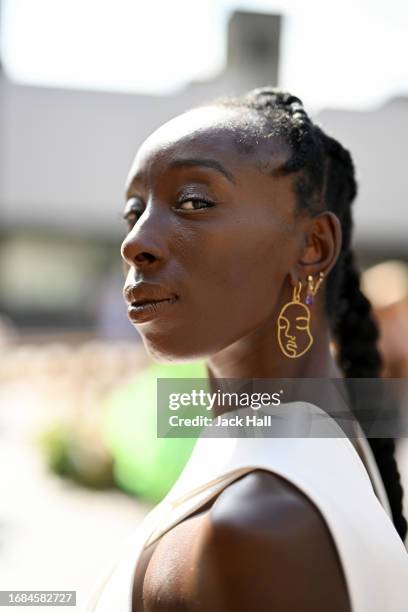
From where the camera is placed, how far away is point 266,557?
999mm

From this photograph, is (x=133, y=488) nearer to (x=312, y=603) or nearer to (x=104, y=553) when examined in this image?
(x=104, y=553)

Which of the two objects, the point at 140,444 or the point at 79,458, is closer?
the point at 140,444

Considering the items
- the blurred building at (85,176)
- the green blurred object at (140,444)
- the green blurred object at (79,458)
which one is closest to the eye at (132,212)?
the green blurred object at (140,444)

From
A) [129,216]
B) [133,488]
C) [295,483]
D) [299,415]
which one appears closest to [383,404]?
[299,415]

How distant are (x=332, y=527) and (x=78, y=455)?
6.28m

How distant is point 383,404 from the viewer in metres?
1.75

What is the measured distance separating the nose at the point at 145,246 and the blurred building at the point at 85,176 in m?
19.5

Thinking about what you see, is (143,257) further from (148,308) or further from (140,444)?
(140,444)

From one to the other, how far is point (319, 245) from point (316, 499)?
538mm

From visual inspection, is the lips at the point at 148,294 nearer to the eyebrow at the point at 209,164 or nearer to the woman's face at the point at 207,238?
the woman's face at the point at 207,238

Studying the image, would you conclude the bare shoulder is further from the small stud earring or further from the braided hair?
the braided hair

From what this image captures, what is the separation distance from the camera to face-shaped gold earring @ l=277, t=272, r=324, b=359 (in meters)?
1.39

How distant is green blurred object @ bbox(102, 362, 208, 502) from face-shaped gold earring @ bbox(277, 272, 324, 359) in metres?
2.93

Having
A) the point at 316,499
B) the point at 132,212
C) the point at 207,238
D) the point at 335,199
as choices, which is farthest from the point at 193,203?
the point at 316,499
